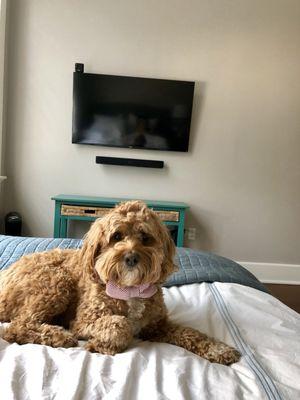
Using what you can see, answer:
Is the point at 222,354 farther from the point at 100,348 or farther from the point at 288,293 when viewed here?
the point at 288,293

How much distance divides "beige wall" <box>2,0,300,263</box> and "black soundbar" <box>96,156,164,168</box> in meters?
0.08

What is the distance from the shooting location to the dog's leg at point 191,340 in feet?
3.30

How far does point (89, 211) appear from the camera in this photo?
3416mm

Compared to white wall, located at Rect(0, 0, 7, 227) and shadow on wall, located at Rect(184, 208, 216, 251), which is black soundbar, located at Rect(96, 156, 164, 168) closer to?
shadow on wall, located at Rect(184, 208, 216, 251)

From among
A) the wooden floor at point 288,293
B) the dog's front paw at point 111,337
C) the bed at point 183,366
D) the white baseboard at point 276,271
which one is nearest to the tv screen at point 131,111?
the white baseboard at point 276,271

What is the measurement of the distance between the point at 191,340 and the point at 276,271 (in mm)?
3212

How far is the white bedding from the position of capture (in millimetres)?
770

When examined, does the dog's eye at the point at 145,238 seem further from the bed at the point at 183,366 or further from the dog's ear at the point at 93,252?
the bed at the point at 183,366

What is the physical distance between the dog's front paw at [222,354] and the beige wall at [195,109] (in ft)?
9.45

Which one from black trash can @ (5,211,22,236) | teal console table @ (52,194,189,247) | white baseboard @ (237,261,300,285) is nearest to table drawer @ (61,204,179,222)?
teal console table @ (52,194,189,247)

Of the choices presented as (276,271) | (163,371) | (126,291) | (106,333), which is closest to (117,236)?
(126,291)

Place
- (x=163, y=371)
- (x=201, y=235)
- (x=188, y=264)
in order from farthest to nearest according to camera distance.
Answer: (x=201, y=235)
(x=188, y=264)
(x=163, y=371)

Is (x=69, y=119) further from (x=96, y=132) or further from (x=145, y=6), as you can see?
(x=145, y=6)

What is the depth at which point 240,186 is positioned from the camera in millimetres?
3908
